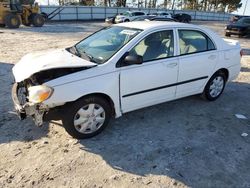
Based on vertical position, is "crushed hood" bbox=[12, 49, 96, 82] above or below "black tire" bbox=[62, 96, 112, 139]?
above

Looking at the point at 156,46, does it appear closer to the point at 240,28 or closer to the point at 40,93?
the point at 40,93

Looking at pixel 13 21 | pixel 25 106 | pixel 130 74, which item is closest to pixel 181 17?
pixel 13 21

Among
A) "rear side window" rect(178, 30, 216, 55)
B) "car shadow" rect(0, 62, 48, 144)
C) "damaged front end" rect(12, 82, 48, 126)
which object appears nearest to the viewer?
"damaged front end" rect(12, 82, 48, 126)

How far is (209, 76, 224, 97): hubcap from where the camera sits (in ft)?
19.0

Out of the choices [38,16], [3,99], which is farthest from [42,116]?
[38,16]

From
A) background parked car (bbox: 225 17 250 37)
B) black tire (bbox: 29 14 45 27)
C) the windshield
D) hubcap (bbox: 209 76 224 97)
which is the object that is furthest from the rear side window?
black tire (bbox: 29 14 45 27)

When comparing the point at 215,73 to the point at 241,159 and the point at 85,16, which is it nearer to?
the point at 241,159

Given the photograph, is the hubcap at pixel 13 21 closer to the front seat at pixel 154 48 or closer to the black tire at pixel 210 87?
the black tire at pixel 210 87

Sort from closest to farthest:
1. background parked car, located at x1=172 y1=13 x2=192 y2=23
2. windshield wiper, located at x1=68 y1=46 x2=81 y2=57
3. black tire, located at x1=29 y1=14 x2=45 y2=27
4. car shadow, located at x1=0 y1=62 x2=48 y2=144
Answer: car shadow, located at x1=0 y1=62 x2=48 y2=144
windshield wiper, located at x1=68 y1=46 x2=81 y2=57
black tire, located at x1=29 y1=14 x2=45 y2=27
background parked car, located at x1=172 y1=13 x2=192 y2=23

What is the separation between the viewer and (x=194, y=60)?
16.9 ft

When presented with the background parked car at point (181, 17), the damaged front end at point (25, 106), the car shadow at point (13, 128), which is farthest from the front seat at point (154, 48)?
the background parked car at point (181, 17)

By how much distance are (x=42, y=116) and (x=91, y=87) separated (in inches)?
30.1

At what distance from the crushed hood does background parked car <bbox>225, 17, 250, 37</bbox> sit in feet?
58.6

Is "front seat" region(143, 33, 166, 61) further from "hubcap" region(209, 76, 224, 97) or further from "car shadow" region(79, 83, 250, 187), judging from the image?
"hubcap" region(209, 76, 224, 97)
